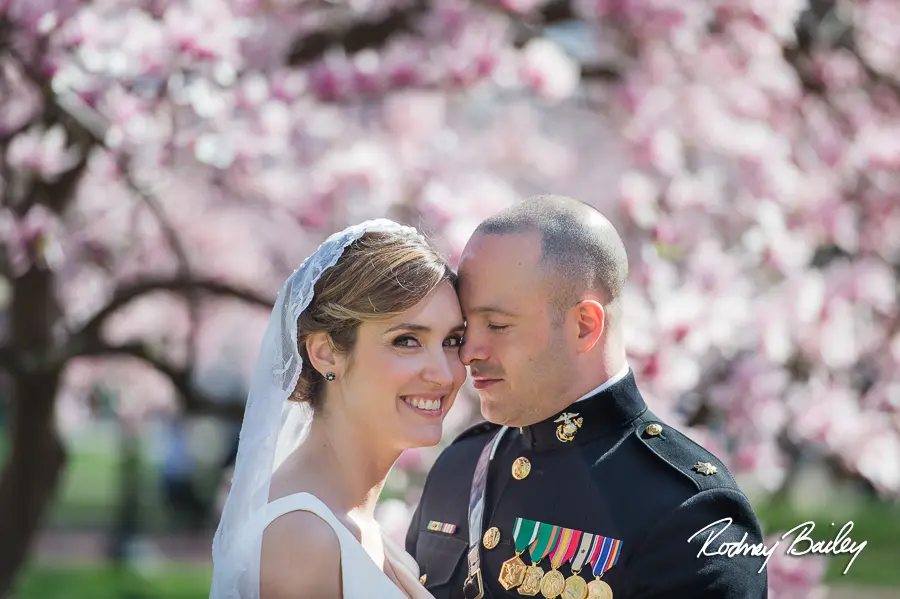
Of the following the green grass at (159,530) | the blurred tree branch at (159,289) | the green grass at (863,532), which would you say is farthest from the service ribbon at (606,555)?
the green grass at (863,532)

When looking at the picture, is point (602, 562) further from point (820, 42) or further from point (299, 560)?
point (820, 42)

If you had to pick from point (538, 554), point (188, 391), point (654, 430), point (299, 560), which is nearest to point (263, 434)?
point (299, 560)

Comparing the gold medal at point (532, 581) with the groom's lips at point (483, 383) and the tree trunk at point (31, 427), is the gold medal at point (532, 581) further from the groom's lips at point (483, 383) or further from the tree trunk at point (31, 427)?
the tree trunk at point (31, 427)

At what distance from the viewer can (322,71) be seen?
199 inches

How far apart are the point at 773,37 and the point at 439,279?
3.45m

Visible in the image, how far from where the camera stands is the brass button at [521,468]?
300 cm

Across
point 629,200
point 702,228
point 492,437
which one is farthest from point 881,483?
point 492,437

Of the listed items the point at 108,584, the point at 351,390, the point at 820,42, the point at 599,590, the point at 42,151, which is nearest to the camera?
the point at 599,590

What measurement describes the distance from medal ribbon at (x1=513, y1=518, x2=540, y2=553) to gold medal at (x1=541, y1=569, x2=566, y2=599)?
12 centimetres

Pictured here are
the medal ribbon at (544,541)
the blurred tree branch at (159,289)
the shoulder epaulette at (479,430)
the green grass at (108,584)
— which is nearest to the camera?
the medal ribbon at (544,541)

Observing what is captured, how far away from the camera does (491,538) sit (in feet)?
9.71

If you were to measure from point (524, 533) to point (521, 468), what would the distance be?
19cm

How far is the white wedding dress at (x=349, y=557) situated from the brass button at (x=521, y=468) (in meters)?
0.45

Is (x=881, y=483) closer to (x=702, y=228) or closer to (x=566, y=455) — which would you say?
(x=702, y=228)
